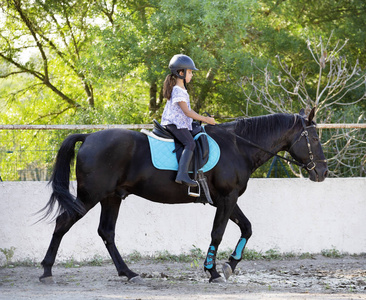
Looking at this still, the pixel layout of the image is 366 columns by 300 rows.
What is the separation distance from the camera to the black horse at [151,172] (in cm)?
542

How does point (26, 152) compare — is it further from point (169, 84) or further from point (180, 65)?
point (180, 65)

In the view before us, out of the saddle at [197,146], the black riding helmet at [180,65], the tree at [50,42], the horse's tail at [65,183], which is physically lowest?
the horse's tail at [65,183]

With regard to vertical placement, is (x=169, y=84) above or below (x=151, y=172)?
above

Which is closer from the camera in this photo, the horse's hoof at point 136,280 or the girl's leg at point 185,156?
the girl's leg at point 185,156

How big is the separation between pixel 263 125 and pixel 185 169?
117 cm

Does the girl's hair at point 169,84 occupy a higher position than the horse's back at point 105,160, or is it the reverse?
the girl's hair at point 169,84

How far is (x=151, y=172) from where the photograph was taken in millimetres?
5465

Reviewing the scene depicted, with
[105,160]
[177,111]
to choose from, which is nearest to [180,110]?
[177,111]

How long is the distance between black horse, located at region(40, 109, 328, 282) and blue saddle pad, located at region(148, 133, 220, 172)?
66mm

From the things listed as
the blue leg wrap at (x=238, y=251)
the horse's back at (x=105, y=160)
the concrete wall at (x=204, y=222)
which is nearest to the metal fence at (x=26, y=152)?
the concrete wall at (x=204, y=222)

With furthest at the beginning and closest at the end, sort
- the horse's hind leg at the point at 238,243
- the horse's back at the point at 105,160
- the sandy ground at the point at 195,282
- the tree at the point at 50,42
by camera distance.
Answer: the tree at the point at 50,42
the horse's hind leg at the point at 238,243
the horse's back at the point at 105,160
the sandy ground at the point at 195,282

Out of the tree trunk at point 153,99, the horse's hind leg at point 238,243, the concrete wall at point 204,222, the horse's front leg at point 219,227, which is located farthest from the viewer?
the tree trunk at point 153,99

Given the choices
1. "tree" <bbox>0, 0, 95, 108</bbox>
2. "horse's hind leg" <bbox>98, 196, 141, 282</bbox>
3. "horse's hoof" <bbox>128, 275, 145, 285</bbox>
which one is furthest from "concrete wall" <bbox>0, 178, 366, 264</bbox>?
"tree" <bbox>0, 0, 95, 108</bbox>

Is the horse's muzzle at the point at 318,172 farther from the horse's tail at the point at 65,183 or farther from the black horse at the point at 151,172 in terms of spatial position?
the horse's tail at the point at 65,183
